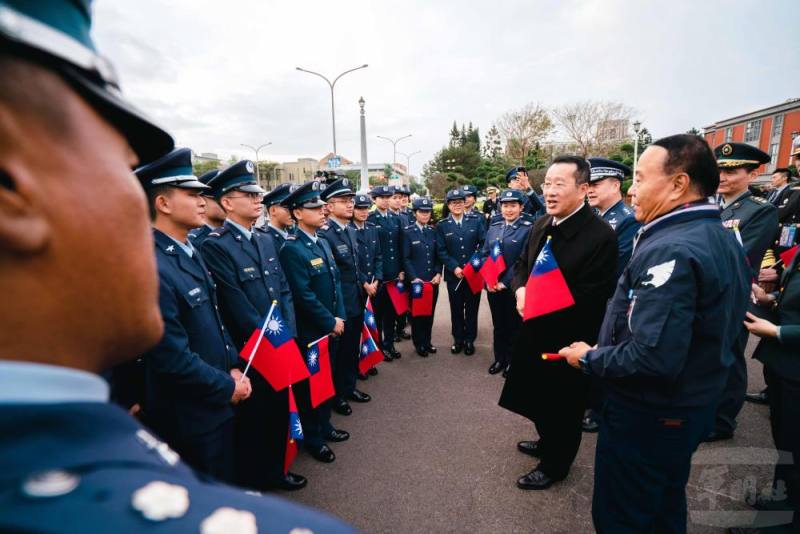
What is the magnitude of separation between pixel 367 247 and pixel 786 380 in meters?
4.49

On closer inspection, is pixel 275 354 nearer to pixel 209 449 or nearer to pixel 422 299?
pixel 209 449

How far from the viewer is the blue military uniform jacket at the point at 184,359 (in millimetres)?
2098

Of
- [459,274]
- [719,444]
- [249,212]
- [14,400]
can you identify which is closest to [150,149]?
[14,400]

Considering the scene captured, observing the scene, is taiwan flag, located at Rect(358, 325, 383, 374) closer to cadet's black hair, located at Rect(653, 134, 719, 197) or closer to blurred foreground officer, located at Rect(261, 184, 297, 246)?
blurred foreground officer, located at Rect(261, 184, 297, 246)

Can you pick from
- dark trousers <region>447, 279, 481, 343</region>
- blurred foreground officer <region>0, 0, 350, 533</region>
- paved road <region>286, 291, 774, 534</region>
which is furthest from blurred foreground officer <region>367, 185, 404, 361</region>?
blurred foreground officer <region>0, 0, 350, 533</region>

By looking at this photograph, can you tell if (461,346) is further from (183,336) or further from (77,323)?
(77,323)

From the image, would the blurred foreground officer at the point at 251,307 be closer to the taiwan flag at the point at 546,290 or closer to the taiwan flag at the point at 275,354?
the taiwan flag at the point at 275,354

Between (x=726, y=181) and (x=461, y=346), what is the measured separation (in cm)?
386

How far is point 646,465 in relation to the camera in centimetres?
193

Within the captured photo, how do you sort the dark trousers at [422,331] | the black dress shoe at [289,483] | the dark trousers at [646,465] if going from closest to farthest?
1. the dark trousers at [646,465]
2. the black dress shoe at [289,483]
3. the dark trousers at [422,331]

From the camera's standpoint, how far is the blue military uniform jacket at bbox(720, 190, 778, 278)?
370 cm

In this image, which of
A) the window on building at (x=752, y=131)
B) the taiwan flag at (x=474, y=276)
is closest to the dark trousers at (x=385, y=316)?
the taiwan flag at (x=474, y=276)

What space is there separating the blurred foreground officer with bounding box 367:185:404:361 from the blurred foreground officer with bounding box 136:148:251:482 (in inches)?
147

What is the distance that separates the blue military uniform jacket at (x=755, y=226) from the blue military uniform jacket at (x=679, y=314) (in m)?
2.26
